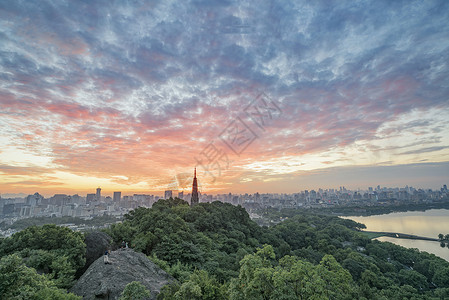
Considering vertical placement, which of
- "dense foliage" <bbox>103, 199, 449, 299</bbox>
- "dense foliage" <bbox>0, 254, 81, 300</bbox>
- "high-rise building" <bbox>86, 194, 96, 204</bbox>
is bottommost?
"dense foliage" <bbox>103, 199, 449, 299</bbox>

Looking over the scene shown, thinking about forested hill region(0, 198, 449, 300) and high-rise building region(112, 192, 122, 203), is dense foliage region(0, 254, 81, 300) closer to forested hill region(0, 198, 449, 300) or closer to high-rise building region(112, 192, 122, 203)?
forested hill region(0, 198, 449, 300)

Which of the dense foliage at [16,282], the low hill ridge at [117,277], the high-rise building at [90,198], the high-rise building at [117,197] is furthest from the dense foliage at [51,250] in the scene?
the high-rise building at [117,197]

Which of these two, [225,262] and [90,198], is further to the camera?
[90,198]

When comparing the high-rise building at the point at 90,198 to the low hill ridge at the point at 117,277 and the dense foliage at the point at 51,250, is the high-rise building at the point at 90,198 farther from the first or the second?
the low hill ridge at the point at 117,277

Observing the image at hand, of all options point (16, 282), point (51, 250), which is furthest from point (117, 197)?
point (16, 282)

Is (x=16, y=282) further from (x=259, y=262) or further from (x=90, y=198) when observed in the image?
(x=90, y=198)

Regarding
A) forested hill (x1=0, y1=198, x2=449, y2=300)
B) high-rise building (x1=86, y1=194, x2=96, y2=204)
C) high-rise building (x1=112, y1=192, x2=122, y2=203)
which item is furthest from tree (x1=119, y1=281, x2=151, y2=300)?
high-rise building (x1=112, y1=192, x2=122, y2=203)

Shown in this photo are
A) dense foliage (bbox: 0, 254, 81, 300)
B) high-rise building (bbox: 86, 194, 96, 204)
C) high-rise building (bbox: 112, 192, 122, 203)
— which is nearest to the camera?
dense foliage (bbox: 0, 254, 81, 300)
